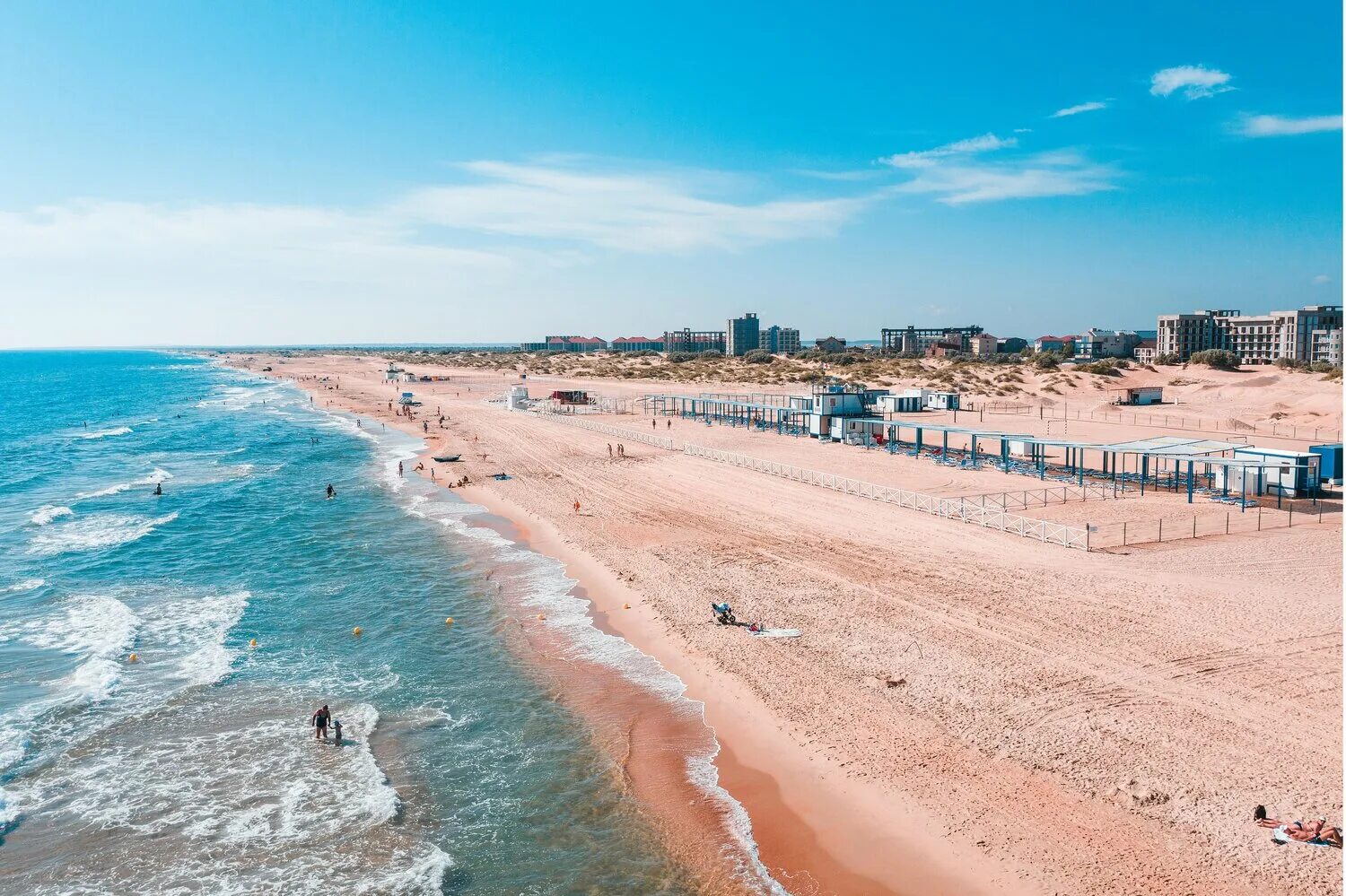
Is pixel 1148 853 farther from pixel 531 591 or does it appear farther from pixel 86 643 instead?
pixel 86 643

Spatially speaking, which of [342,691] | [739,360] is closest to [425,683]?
[342,691]

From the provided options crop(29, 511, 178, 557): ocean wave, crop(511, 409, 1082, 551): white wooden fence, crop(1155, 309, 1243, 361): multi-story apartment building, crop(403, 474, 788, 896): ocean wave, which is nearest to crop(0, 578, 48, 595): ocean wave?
crop(29, 511, 178, 557): ocean wave

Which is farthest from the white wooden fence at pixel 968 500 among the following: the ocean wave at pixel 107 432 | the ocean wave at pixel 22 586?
the ocean wave at pixel 107 432

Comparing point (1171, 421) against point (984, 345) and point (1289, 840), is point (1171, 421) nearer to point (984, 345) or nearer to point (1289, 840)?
point (1289, 840)

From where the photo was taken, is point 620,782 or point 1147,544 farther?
point 1147,544

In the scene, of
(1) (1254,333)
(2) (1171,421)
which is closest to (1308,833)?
(2) (1171,421)

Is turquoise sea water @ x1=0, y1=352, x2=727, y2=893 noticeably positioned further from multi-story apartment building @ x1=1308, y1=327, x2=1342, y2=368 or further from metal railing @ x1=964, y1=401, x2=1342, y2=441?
multi-story apartment building @ x1=1308, y1=327, x2=1342, y2=368

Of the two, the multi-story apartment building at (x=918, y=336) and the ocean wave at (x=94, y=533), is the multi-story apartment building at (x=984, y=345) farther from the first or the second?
the ocean wave at (x=94, y=533)
